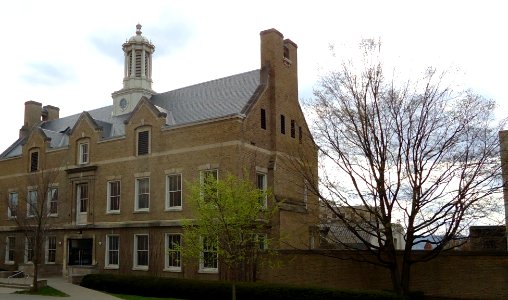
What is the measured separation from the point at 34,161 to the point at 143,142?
1285 centimetres

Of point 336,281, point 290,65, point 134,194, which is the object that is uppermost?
point 290,65

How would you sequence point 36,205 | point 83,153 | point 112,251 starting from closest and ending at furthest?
point 36,205 < point 112,251 < point 83,153

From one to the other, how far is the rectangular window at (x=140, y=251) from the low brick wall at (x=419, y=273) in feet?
28.5

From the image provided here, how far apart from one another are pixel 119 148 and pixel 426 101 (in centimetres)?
2117

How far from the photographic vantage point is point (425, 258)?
2380cm

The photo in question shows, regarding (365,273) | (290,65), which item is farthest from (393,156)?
(290,65)

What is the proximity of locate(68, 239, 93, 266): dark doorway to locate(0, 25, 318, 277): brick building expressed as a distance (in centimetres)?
7

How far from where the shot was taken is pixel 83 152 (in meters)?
39.5

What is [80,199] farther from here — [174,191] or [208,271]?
[208,271]

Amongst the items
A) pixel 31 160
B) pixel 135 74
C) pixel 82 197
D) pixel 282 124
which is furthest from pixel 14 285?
pixel 282 124

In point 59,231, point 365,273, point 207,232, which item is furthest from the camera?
point 59,231

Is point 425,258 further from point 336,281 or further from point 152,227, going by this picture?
point 152,227

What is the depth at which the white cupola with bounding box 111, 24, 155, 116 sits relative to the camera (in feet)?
140

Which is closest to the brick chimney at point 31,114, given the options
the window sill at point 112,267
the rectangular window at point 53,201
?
the rectangular window at point 53,201
